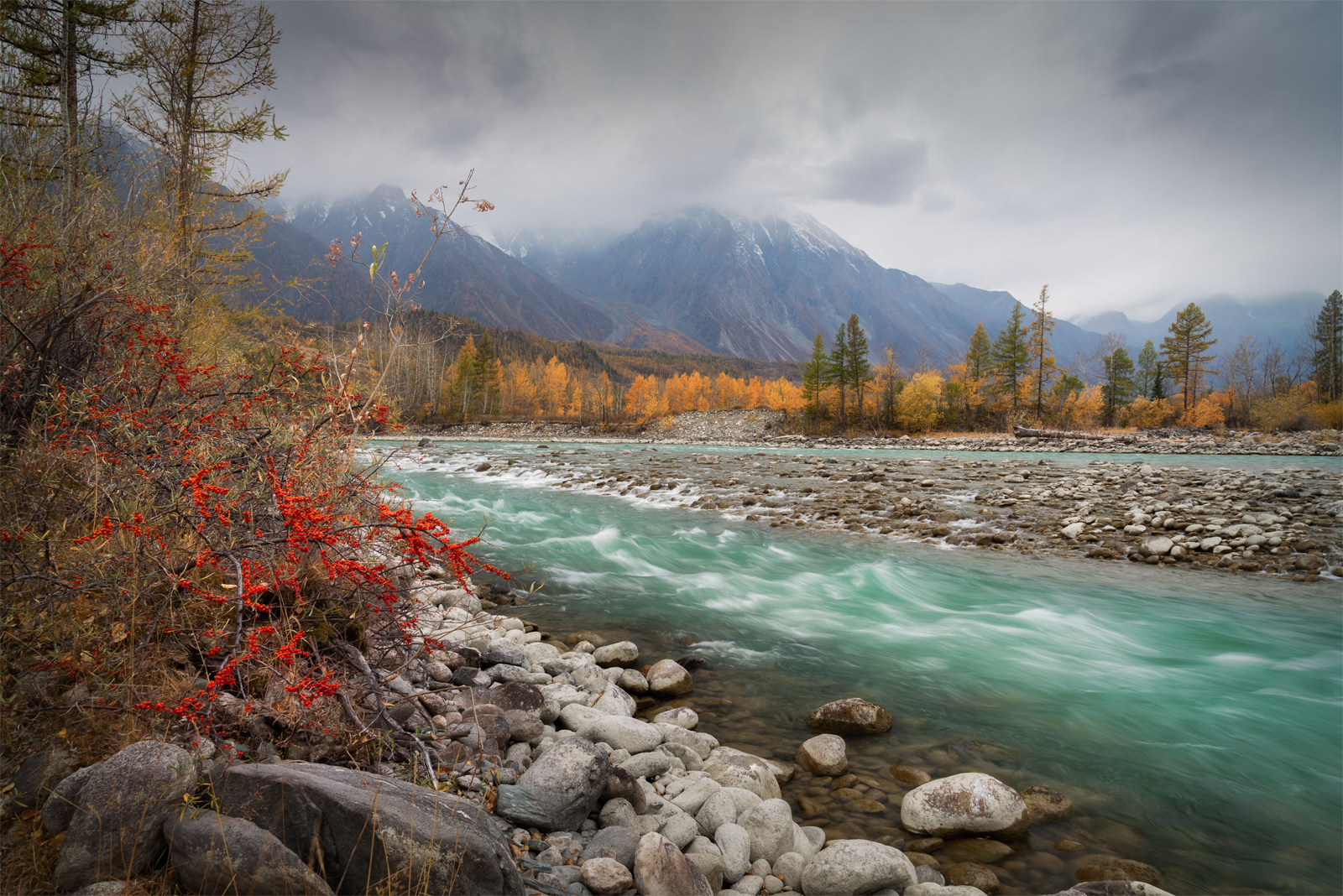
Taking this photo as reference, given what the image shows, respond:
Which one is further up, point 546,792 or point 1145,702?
point 546,792

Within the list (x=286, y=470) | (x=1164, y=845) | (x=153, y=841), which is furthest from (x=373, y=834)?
(x=1164, y=845)

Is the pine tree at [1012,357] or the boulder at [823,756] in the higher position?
the pine tree at [1012,357]

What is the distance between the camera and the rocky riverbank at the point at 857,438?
120 feet

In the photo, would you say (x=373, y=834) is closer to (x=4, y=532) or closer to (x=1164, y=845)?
(x=4, y=532)

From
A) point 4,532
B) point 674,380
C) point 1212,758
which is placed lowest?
point 1212,758

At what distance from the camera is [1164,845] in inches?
160

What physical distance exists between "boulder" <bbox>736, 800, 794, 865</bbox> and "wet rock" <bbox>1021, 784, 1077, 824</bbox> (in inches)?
81.8

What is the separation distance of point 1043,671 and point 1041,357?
204 feet

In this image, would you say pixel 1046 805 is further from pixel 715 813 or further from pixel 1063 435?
pixel 1063 435

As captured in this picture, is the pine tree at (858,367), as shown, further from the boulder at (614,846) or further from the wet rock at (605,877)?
the wet rock at (605,877)

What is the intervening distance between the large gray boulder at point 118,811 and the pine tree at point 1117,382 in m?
79.4

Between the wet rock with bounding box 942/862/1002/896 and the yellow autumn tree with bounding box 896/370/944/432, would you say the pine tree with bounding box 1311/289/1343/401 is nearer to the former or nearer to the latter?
the yellow autumn tree with bounding box 896/370/944/432

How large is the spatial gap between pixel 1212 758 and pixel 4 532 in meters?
9.62

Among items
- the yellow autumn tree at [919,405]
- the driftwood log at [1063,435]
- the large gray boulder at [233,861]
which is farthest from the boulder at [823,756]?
the yellow autumn tree at [919,405]
